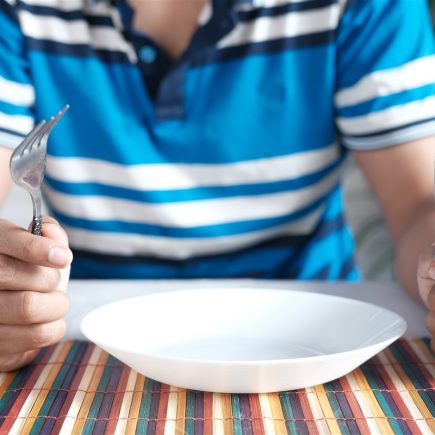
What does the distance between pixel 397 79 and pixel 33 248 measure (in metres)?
0.59

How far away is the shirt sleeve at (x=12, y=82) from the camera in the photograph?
3.37ft

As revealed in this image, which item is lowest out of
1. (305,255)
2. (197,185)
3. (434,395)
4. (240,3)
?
(305,255)

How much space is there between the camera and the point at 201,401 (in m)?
0.60

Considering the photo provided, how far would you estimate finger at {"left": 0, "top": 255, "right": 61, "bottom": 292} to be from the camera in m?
0.65

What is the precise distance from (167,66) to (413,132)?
36cm

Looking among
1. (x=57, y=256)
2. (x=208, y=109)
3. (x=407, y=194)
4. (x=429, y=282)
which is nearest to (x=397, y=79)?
(x=407, y=194)

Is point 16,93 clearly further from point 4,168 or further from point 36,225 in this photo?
point 36,225

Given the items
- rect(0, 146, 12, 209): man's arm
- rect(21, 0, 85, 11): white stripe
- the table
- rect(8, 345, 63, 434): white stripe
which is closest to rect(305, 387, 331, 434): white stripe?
the table

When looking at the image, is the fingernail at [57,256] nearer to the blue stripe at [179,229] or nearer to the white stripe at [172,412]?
the white stripe at [172,412]

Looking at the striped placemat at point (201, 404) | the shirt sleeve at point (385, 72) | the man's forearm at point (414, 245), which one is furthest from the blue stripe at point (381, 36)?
the striped placemat at point (201, 404)

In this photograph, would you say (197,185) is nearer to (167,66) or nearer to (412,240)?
(167,66)

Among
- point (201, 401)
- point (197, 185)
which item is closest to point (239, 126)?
point (197, 185)

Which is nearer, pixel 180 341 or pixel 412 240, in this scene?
pixel 180 341

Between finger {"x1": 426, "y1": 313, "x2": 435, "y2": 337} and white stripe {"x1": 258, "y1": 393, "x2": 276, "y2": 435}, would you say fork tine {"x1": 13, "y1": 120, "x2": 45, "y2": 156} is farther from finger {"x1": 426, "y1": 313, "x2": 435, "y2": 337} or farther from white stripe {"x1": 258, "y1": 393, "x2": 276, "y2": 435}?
finger {"x1": 426, "y1": 313, "x2": 435, "y2": 337}
